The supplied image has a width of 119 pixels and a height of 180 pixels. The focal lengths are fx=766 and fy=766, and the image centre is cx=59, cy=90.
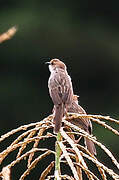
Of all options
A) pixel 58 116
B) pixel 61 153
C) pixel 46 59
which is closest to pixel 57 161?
pixel 61 153

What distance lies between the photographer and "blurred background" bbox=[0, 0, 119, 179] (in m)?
17.3

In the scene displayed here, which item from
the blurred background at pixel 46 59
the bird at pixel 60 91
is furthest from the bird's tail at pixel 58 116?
the blurred background at pixel 46 59

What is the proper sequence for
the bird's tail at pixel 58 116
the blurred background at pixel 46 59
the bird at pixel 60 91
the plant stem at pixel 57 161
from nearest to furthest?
the plant stem at pixel 57 161
the bird's tail at pixel 58 116
the bird at pixel 60 91
the blurred background at pixel 46 59

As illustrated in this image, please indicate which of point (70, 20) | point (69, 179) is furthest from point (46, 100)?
point (69, 179)

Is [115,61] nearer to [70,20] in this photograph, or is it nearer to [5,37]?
[70,20]

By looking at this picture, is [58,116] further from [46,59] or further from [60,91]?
[46,59]

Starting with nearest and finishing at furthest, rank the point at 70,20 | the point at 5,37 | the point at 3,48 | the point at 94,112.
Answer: the point at 5,37 → the point at 94,112 → the point at 3,48 → the point at 70,20

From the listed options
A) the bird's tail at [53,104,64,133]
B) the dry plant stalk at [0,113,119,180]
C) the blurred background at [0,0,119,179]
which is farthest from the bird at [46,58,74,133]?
the blurred background at [0,0,119,179]

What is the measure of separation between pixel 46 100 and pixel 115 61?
6.16 ft

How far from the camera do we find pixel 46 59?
55.8 feet

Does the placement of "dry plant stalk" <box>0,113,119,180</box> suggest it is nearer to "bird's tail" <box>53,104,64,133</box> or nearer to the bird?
"bird's tail" <box>53,104,64,133</box>

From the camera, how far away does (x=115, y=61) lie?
17859 millimetres

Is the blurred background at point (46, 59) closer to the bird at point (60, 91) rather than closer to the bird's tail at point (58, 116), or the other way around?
the bird at point (60, 91)

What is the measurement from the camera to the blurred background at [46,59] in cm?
1731
